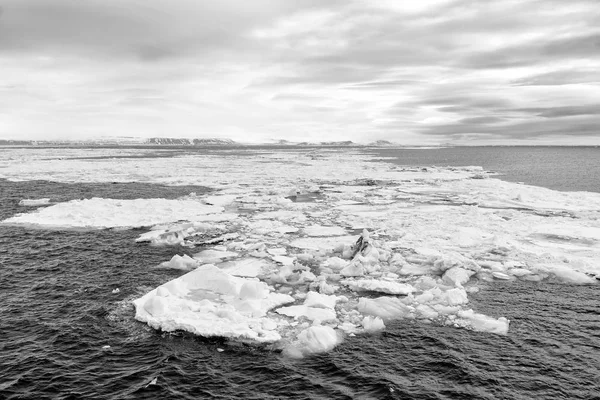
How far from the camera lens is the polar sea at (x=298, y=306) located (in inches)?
390

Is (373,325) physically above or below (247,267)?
below

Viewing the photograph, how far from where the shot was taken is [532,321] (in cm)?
1293

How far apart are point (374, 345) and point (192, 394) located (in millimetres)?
4989

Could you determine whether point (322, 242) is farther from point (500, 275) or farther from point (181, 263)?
point (500, 275)

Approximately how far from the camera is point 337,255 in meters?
19.5

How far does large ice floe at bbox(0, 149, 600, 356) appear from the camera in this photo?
1297 cm

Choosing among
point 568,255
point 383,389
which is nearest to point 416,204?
point 568,255

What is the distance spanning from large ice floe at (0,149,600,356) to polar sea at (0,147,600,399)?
3.1 inches

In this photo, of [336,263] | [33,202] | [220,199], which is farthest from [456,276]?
[33,202]

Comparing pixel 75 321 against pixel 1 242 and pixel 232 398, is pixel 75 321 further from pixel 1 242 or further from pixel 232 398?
pixel 1 242

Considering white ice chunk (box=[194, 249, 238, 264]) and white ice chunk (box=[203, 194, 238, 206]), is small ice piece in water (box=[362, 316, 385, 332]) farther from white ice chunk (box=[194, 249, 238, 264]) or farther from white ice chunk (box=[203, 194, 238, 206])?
white ice chunk (box=[203, 194, 238, 206])

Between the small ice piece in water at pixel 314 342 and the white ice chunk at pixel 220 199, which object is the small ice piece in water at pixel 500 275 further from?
the white ice chunk at pixel 220 199

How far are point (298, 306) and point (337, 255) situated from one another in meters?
6.02

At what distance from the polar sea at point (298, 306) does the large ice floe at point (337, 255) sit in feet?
0.26
